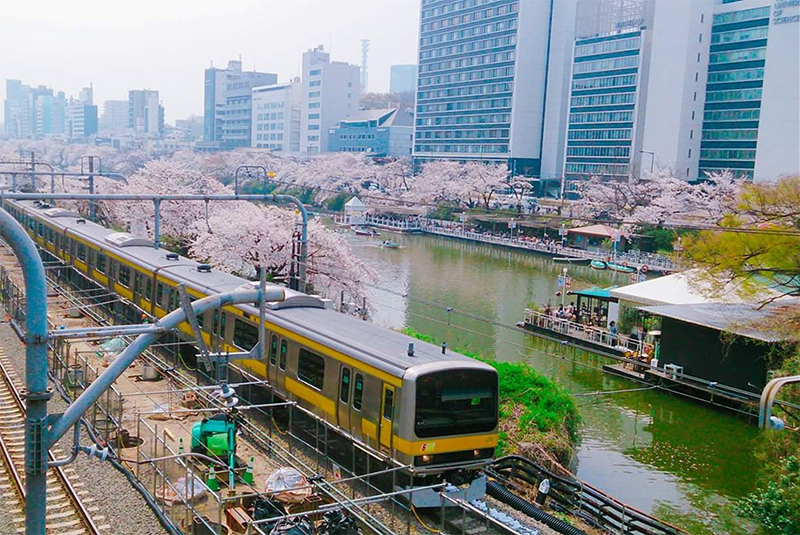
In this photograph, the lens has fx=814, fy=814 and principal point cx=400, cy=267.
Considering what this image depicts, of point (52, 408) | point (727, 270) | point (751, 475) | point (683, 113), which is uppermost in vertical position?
point (683, 113)

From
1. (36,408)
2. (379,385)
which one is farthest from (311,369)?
(36,408)

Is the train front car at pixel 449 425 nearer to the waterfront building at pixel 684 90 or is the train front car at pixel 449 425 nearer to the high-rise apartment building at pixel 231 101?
the waterfront building at pixel 684 90

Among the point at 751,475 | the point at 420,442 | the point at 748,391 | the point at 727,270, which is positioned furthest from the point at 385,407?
the point at 727,270

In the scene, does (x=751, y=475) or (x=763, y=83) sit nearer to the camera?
(x=751, y=475)

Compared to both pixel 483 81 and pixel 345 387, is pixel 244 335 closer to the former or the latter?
pixel 345 387

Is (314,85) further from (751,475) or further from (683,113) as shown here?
(751,475)

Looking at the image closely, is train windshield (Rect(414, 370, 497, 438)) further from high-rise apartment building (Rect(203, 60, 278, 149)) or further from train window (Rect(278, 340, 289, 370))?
high-rise apartment building (Rect(203, 60, 278, 149))
